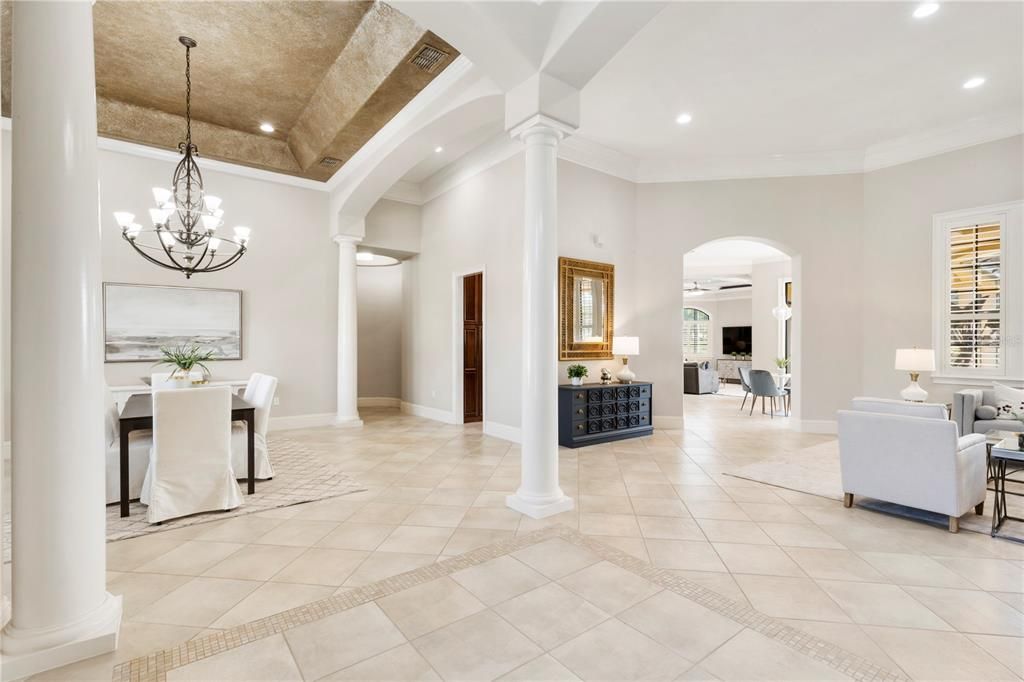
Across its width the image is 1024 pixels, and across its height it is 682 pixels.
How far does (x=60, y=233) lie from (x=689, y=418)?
768 cm

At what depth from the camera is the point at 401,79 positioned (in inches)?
160

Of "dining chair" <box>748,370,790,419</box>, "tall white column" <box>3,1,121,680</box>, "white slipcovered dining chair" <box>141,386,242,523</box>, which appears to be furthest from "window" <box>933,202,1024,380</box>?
"tall white column" <box>3,1,121,680</box>

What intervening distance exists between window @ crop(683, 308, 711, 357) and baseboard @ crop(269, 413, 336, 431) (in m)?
13.3

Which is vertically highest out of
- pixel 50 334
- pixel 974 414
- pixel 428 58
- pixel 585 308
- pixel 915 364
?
pixel 428 58

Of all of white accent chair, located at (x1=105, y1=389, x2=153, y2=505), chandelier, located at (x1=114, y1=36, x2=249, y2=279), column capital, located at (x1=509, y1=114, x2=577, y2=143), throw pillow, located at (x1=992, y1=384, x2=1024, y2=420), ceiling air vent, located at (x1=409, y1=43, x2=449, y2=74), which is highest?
ceiling air vent, located at (x1=409, y1=43, x2=449, y2=74)

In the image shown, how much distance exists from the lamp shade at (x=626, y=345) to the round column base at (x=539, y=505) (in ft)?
9.57

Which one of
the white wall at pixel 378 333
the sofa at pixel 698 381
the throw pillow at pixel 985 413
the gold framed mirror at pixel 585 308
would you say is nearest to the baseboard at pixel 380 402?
the white wall at pixel 378 333

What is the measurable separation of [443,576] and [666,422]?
4.92 meters

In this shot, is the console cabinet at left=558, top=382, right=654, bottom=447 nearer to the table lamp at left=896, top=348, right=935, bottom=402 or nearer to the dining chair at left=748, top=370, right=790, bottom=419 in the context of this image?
the table lamp at left=896, top=348, right=935, bottom=402

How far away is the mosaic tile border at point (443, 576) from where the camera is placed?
1.78 meters

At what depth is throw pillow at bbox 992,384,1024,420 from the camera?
474 centimetres

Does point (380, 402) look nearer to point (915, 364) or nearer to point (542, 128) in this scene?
point (542, 128)

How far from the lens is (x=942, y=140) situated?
18.4 feet

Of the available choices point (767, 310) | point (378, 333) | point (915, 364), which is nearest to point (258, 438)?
point (378, 333)
